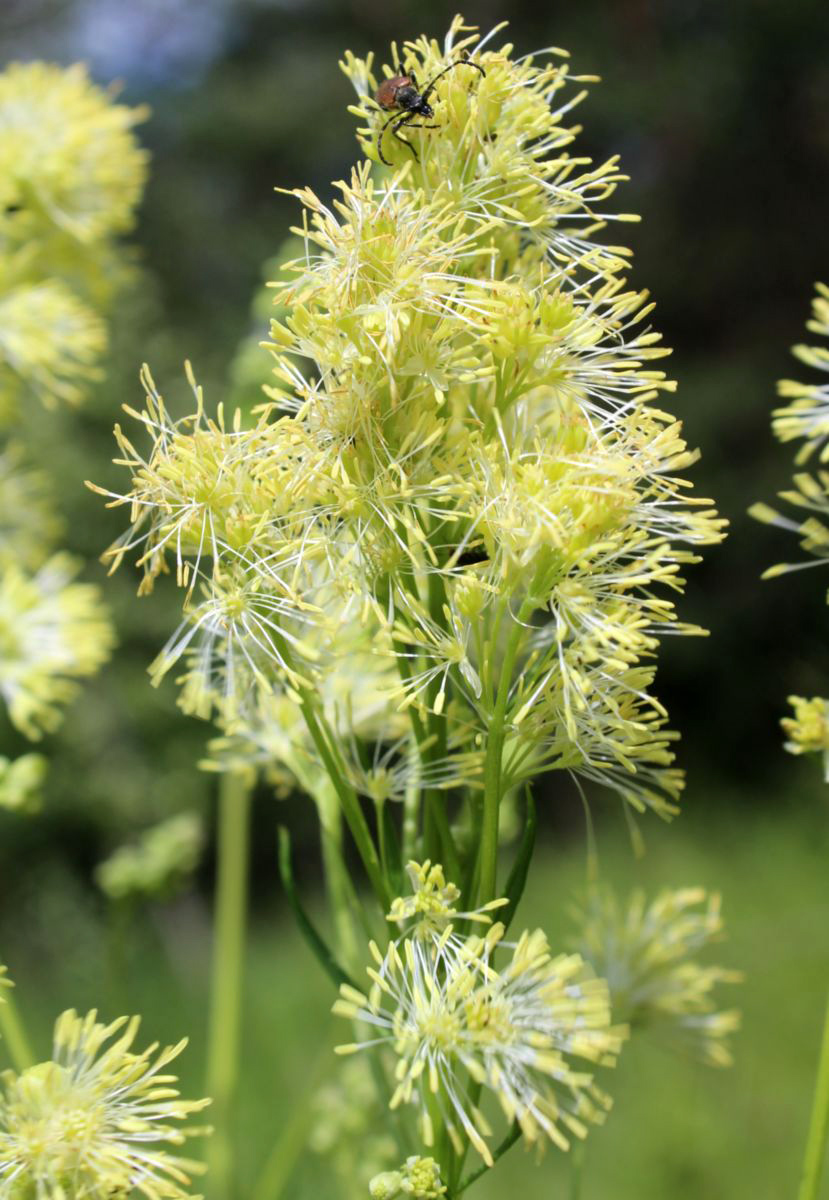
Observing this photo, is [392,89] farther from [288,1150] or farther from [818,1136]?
[288,1150]

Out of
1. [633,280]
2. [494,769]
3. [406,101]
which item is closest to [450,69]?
[406,101]

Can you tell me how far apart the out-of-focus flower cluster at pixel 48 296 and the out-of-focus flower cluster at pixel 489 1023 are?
0.50 m

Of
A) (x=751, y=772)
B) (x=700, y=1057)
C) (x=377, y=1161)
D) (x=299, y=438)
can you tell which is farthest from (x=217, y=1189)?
(x=751, y=772)

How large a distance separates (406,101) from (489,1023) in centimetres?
47

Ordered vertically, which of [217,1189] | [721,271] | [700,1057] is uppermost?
[721,271]

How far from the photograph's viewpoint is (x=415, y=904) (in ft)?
1.77

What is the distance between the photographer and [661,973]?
771mm

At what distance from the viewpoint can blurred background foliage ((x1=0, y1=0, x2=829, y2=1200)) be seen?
3371mm

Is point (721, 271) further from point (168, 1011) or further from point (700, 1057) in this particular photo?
point (700, 1057)

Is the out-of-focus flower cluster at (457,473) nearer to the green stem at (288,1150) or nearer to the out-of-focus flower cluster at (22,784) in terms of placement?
the out-of-focus flower cluster at (22,784)

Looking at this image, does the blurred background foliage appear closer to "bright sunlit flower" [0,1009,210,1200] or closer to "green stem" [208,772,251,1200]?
"green stem" [208,772,251,1200]

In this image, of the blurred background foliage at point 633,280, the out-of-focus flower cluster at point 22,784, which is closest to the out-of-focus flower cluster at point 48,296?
the out-of-focus flower cluster at point 22,784

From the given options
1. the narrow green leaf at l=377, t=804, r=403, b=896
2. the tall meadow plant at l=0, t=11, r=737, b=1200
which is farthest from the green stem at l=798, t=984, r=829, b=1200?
the narrow green leaf at l=377, t=804, r=403, b=896

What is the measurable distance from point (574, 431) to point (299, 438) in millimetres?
134
